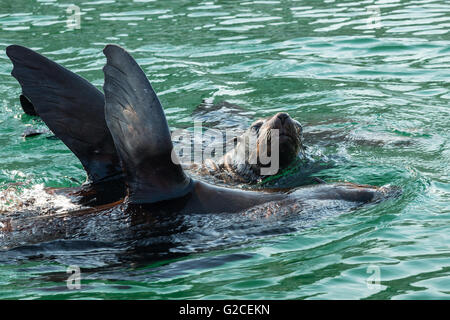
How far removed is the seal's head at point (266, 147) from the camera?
5.55 m

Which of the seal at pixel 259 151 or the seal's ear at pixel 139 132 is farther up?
the seal's ear at pixel 139 132

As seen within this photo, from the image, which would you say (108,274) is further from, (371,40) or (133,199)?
(371,40)

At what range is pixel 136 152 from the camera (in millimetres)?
4094

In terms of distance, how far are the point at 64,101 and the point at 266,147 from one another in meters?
1.70

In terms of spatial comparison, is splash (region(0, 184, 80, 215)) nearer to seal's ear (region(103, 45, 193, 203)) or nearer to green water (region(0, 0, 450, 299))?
green water (region(0, 0, 450, 299))

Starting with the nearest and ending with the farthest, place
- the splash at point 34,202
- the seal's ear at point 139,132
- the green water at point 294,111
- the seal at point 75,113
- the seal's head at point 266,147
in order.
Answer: the green water at point 294,111
the seal's ear at point 139,132
the splash at point 34,202
the seal at point 75,113
the seal's head at point 266,147

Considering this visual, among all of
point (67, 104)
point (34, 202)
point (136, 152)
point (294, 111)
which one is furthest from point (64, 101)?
point (294, 111)

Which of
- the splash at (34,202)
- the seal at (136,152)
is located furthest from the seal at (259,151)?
the splash at (34,202)

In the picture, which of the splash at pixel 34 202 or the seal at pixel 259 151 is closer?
the splash at pixel 34 202

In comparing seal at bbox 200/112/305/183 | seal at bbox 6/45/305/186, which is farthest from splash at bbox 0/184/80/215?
seal at bbox 200/112/305/183

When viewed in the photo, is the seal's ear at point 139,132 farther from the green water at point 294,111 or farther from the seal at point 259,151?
the seal at point 259,151

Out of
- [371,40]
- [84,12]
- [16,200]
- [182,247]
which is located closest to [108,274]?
[182,247]

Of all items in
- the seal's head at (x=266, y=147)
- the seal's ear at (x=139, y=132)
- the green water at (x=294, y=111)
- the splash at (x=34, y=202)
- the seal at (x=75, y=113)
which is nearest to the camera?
the green water at (x=294, y=111)

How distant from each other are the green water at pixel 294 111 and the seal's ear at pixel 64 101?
69cm
